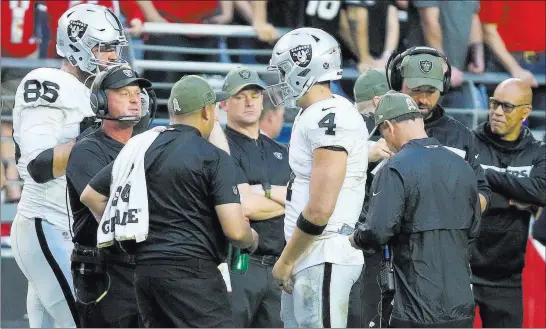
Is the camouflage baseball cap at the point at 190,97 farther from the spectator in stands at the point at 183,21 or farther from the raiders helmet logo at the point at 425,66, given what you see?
the spectator in stands at the point at 183,21

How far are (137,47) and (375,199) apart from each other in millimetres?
4977

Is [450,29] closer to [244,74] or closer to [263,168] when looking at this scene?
[244,74]

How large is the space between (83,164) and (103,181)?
1.35 feet

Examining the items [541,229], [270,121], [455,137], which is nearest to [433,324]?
[541,229]

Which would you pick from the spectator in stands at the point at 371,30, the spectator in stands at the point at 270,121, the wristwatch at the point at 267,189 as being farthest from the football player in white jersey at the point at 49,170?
the spectator in stands at the point at 371,30

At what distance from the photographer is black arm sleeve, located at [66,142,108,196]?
6.38 meters

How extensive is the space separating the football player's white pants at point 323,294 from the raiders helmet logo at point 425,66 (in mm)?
1247

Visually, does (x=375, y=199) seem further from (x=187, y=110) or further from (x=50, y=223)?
(x=50, y=223)

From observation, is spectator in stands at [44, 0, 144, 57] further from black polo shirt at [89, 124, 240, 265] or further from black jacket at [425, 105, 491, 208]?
black polo shirt at [89, 124, 240, 265]

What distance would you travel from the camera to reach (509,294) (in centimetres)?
773

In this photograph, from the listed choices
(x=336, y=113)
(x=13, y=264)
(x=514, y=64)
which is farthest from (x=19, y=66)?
(x=336, y=113)

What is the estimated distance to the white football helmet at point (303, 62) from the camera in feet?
20.2

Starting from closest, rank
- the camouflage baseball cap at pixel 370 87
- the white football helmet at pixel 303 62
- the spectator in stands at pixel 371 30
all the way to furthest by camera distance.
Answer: the white football helmet at pixel 303 62 → the camouflage baseball cap at pixel 370 87 → the spectator in stands at pixel 371 30

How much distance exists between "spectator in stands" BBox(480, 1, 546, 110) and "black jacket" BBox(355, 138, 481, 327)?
512 centimetres
